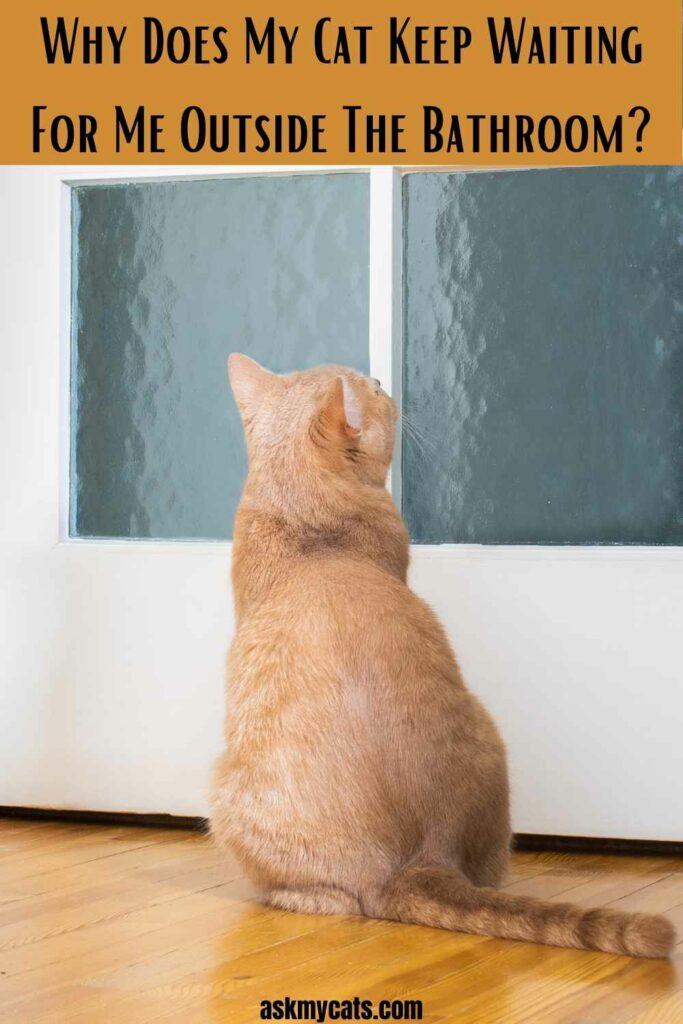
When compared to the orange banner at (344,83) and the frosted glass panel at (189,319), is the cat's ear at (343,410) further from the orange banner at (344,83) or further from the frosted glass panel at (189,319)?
the orange banner at (344,83)

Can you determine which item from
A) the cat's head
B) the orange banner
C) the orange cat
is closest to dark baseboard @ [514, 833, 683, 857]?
the orange cat

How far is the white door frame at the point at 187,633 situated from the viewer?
2.47 meters

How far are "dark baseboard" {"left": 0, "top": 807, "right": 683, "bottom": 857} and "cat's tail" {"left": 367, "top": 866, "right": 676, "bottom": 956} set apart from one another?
2.11 feet

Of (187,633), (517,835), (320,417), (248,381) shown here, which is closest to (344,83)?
(248,381)

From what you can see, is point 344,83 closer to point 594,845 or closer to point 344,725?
point 344,725

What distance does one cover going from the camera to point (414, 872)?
1914mm

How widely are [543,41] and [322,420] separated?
0.91 m

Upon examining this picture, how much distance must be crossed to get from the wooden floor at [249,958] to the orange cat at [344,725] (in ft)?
0.25

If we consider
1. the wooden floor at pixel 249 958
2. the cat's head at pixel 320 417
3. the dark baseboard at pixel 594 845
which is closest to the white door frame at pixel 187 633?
the dark baseboard at pixel 594 845

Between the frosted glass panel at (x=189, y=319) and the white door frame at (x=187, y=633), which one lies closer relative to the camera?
the white door frame at (x=187, y=633)

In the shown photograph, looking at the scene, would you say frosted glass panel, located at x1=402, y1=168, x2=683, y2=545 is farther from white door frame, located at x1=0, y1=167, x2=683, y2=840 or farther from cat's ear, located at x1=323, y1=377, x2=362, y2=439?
cat's ear, located at x1=323, y1=377, x2=362, y2=439

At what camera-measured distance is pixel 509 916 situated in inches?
69.8

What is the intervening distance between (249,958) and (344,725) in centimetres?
36

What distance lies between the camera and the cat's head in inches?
84.1
